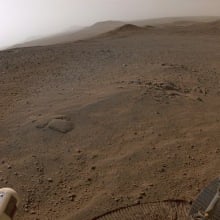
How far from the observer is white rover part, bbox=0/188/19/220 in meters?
1.84

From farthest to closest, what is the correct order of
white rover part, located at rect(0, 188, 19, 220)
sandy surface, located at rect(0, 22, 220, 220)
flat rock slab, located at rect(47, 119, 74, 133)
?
flat rock slab, located at rect(47, 119, 74, 133), sandy surface, located at rect(0, 22, 220, 220), white rover part, located at rect(0, 188, 19, 220)

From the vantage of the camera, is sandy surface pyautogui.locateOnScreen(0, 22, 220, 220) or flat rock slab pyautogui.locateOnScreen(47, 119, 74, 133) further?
flat rock slab pyautogui.locateOnScreen(47, 119, 74, 133)

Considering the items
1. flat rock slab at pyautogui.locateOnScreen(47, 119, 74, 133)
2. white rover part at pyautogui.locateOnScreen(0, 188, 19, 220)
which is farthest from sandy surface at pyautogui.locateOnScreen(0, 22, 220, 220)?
white rover part at pyautogui.locateOnScreen(0, 188, 19, 220)

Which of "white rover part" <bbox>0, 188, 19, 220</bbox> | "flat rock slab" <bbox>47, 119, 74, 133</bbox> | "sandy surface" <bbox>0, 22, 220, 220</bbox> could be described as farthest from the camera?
"flat rock slab" <bbox>47, 119, 74, 133</bbox>

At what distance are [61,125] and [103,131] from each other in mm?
380

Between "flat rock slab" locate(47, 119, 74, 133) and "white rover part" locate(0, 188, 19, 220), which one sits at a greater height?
"white rover part" locate(0, 188, 19, 220)

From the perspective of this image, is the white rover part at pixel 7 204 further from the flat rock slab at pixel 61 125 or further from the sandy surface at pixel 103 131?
the flat rock slab at pixel 61 125

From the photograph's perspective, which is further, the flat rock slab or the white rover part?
the flat rock slab

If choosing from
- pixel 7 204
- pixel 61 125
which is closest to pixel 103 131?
pixel 61 125

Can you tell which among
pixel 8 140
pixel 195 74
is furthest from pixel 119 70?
pixel 8 140

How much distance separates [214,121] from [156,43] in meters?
3.78

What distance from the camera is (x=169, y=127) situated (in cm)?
427

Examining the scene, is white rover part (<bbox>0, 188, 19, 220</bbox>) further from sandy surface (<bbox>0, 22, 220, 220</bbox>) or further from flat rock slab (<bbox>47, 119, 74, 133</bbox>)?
flat rock slab (<bbox>47, 119, 74, 133</bbox>)

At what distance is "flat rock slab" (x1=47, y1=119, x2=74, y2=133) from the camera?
4199 mm
